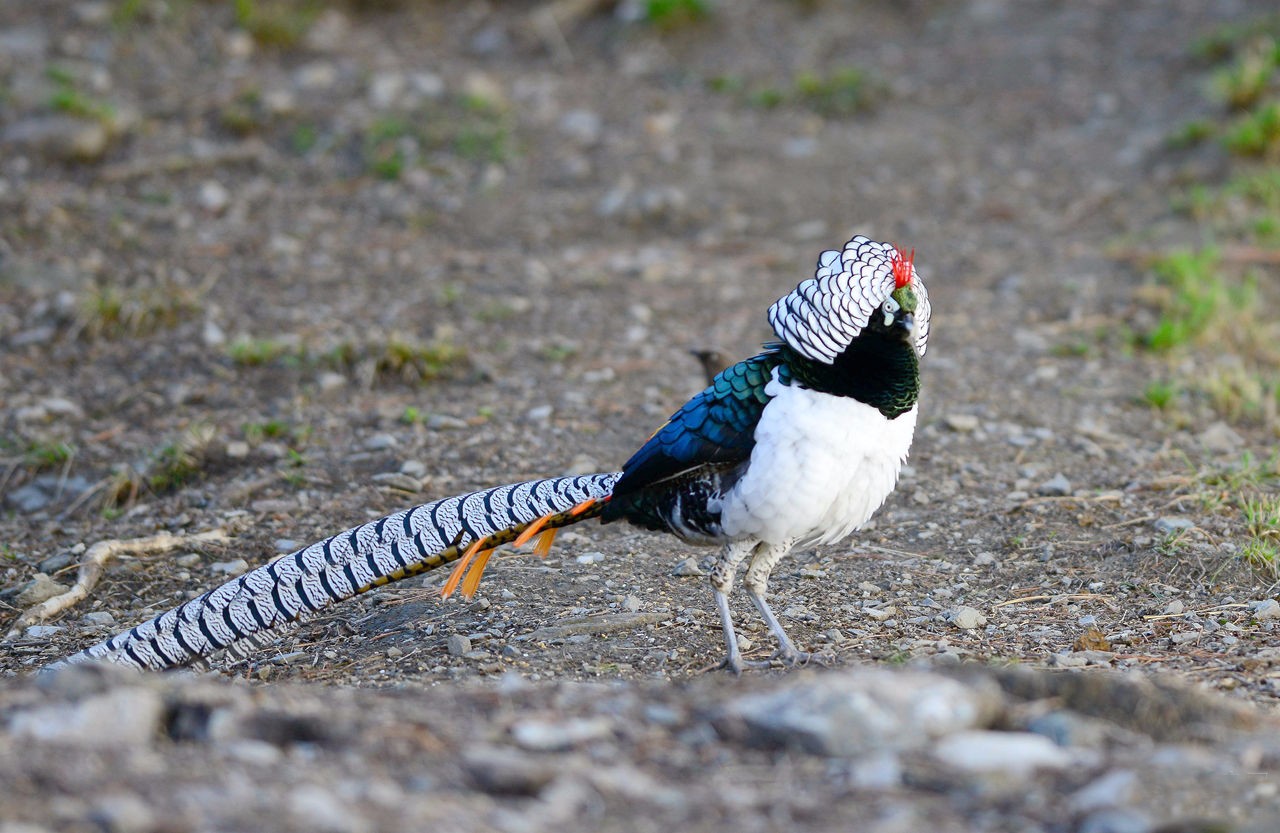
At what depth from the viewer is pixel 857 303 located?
13.0ft

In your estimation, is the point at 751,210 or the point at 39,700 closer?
the point at 39,700

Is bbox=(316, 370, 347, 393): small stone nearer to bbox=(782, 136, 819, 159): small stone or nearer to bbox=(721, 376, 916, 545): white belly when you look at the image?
bbox=(721, 376, 916, 545): white belly

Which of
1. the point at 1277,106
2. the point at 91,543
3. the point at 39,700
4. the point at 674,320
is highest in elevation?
the point at 1277,106

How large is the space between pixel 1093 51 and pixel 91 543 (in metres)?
8.18

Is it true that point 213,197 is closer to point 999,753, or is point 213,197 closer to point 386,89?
point 386,89

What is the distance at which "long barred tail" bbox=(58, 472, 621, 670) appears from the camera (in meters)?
4.35

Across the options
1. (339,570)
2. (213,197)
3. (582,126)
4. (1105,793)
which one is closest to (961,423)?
(339,570)

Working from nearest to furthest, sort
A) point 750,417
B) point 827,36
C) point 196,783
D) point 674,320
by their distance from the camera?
point 196,783, point 750,417, point 674,320, point 827,36

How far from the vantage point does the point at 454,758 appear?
9.28ft

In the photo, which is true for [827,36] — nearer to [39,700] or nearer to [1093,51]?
[1093,51]

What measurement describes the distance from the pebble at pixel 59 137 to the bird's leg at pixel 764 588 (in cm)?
615

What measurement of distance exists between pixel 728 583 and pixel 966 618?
2.80 feet

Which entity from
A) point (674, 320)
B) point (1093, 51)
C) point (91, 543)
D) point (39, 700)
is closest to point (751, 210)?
point (674, 320)

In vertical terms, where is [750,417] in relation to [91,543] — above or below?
above
